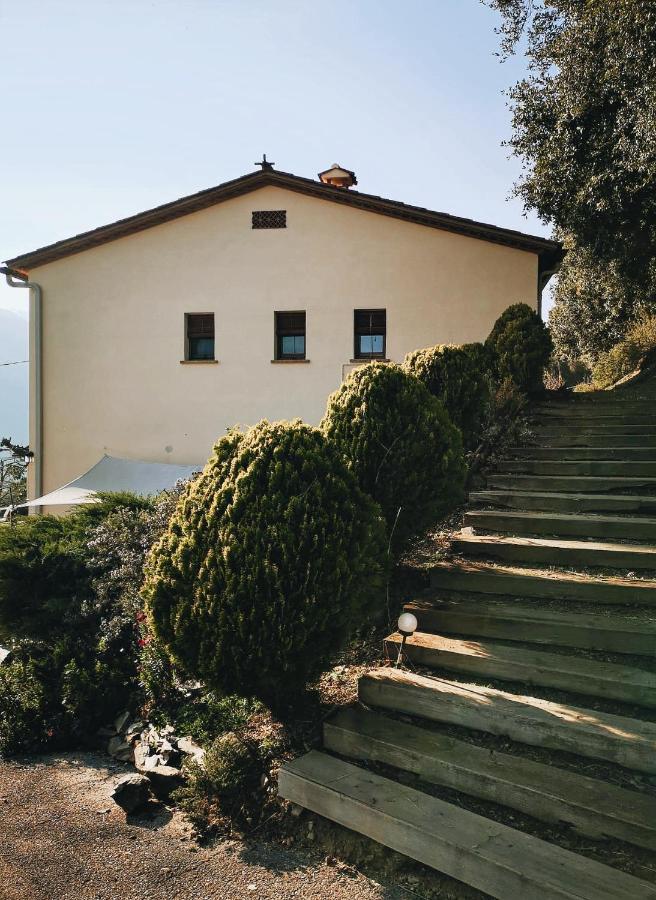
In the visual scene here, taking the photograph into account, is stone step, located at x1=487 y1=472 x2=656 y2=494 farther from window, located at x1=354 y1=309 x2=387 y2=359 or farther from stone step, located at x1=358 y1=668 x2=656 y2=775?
window, located at x1=354 y1=309 x2=387 y2=359

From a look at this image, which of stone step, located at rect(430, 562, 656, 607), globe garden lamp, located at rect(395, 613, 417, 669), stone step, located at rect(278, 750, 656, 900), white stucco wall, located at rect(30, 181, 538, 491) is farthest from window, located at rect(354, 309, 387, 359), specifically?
stone step, located at rect(278, 750, 656, 900)

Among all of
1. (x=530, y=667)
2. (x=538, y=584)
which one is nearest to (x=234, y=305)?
(x=538, y=584)

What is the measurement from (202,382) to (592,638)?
11648mm

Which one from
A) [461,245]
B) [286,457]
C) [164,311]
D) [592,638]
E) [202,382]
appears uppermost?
[461,245]

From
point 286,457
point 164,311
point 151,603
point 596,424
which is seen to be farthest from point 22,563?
point 164,311

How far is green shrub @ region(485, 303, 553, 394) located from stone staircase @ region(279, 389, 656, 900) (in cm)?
568

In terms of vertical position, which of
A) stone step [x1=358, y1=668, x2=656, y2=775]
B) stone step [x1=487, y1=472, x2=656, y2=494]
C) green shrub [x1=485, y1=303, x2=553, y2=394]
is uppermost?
green shrub [x1=485, y1=303, x2=553, y2=394]

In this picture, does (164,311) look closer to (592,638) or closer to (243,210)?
(243,210)

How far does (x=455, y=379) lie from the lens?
303 inches

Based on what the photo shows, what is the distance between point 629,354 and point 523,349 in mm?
5246

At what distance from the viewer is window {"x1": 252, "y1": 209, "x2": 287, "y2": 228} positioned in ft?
47.3

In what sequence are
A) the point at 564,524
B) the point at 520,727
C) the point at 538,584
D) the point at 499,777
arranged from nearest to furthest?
the point at 499,777, the point at 520,727, the point at 538,584, the point at 564,524

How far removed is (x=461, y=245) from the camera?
13.4m

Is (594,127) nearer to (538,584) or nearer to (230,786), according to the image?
(538,584)
